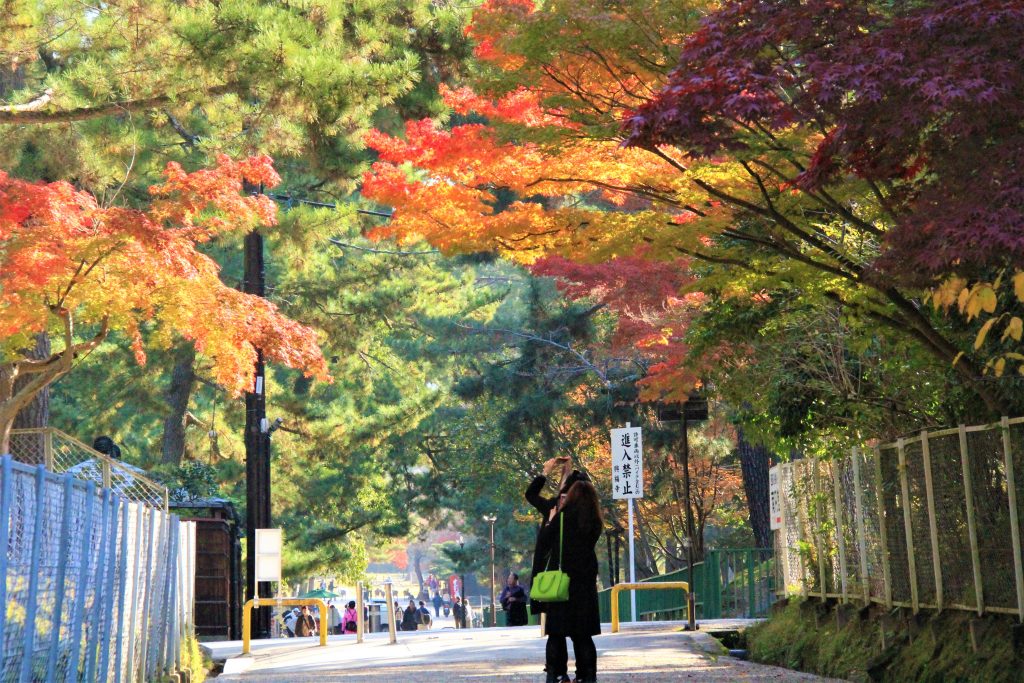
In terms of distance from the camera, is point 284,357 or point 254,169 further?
point 284,357

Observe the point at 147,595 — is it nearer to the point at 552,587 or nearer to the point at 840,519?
the point at 552,587

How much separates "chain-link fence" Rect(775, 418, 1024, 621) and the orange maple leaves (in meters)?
7.87

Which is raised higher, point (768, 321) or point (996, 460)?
point (768, 321)

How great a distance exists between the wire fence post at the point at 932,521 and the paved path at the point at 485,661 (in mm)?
1500

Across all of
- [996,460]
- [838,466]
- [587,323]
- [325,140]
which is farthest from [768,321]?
[587,323]

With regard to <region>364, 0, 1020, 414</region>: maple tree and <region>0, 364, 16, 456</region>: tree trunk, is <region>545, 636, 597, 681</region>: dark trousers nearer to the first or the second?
<region>364, 0, 1020, 414</region>: maple tree

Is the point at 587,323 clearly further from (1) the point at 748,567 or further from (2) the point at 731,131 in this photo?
(2) the point at 731,131

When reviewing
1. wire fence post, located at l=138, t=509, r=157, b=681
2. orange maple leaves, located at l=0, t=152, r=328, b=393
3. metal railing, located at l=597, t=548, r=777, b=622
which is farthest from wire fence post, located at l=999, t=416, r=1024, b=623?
metal railing, located at l=597, t=548, r=777, b=622

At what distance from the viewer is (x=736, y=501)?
124 ft

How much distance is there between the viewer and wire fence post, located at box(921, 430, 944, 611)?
35.9ft

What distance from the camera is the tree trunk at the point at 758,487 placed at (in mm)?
27109

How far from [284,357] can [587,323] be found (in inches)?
592

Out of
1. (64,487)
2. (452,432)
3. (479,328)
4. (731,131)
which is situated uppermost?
(479,328)

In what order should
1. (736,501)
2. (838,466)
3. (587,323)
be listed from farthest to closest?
(736,501), (587,323), (838,466)
